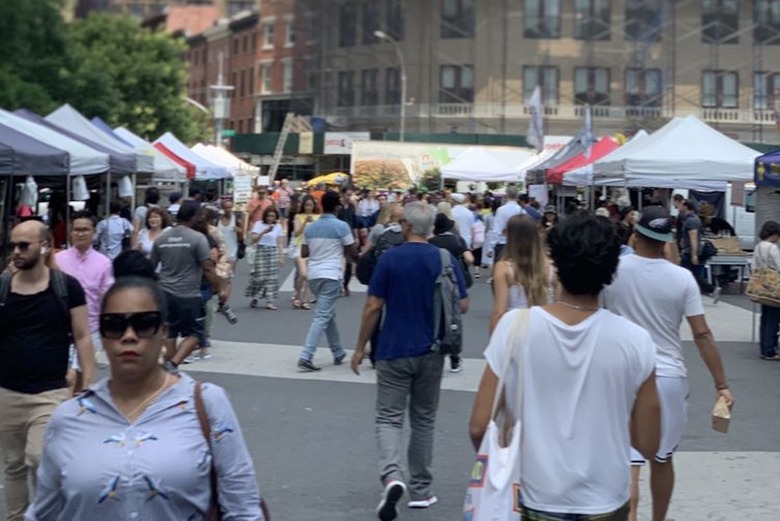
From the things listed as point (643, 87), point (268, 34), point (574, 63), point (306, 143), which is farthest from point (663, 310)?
point (268, 34)

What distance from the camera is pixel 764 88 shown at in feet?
218

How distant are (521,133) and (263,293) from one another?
1892 inches

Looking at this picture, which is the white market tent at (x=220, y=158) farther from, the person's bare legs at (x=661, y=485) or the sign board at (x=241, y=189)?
the person's bare legs at (x=661, y=485)

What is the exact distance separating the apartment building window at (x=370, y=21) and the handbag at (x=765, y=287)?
55.9 m

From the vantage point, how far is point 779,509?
25.7ft

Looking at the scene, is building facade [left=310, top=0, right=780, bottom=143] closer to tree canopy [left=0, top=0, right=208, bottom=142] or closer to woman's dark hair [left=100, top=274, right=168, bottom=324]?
tree canopy [left=0, top=0, right=208, bottom=142]

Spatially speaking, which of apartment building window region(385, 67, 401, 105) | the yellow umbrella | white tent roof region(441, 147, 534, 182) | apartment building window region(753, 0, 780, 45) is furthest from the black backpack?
apartment building window region(753, 0, 780, 45)

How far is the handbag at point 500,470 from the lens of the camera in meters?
4.16

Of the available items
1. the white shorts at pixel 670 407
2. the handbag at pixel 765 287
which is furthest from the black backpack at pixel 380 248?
the handbag at pixel 765 287

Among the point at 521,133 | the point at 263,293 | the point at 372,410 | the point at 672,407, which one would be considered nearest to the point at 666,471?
the point at 672,407

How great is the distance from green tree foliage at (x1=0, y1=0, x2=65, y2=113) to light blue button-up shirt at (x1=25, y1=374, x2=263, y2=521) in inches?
1704

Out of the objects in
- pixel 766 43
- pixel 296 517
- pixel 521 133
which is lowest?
pixel 296 517

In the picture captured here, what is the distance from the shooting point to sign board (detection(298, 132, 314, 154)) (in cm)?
6016

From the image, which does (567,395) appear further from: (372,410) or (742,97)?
(742,97)
